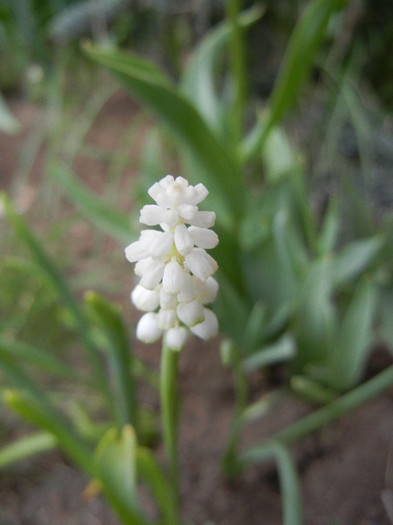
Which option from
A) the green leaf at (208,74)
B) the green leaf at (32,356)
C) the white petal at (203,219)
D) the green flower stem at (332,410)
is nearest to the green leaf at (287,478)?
the green flower stem at (332,410)

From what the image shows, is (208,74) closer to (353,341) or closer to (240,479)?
(353,341)

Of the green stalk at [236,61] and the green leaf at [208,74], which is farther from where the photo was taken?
the green leaf at [208,74]

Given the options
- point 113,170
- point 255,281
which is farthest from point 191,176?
point 113,170

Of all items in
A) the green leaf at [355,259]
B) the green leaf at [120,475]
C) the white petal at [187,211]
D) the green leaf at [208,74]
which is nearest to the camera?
the white petal at [187,211]

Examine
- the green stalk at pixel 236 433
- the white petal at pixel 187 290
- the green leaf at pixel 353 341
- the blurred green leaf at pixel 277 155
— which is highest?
the blurred green leaf at pixel 277 155

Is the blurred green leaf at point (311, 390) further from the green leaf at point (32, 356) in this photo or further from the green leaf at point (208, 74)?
the green leaf at point (208, 74)

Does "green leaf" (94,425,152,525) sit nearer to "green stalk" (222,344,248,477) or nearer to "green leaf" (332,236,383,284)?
"green stalk" (222,344,248,477)

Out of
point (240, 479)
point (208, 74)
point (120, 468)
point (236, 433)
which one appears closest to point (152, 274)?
point (120, 468)

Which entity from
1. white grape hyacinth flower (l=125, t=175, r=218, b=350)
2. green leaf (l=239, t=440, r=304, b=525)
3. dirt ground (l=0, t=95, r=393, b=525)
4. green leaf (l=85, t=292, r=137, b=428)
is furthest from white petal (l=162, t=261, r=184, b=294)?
dirt ground (l=0, t=95, r=393, b=525)

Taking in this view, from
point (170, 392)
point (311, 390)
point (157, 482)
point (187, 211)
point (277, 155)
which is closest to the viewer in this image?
point (187, 211)

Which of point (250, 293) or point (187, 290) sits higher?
point (250, 293)
